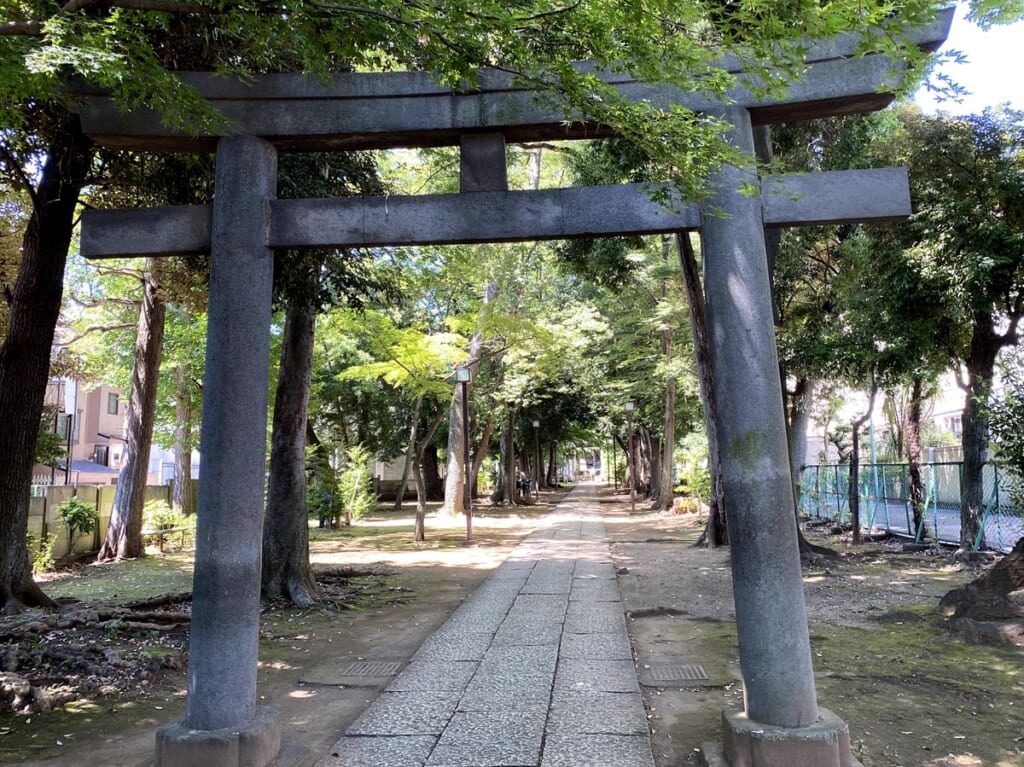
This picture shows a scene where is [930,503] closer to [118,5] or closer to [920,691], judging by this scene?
[920,691]

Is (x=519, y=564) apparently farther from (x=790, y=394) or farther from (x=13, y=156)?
(x=13, y=156)

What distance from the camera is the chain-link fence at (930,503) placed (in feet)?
38.1

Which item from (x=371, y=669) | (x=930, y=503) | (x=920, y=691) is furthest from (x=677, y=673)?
(x=930, y=503)

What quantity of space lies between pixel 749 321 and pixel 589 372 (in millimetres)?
23485

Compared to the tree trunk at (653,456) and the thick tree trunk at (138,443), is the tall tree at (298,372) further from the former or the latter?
the tree trunk at (653,456)

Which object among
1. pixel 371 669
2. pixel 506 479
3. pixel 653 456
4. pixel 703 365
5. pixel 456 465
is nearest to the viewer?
Answer: pixel 371 669

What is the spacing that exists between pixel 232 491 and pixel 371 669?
3006 mm

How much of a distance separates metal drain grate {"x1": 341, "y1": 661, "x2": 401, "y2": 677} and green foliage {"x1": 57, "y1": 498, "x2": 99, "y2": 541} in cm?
1118

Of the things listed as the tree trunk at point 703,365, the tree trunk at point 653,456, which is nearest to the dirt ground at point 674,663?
the tree trunk at point 703,365

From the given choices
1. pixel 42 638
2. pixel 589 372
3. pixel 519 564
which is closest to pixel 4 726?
pixel 42 638

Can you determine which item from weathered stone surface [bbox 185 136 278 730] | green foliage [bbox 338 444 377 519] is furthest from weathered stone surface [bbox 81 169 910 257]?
green foliage [bbox 338 444 377 519]

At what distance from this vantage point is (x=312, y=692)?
5680 millimetres

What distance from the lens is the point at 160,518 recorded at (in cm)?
1789

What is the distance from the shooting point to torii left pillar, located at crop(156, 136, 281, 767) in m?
3.89
